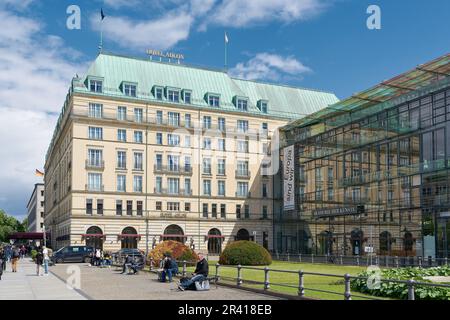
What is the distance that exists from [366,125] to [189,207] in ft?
106

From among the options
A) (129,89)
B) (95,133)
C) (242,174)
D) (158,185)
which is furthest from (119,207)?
(242,174)

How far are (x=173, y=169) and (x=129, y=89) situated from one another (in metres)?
12.7

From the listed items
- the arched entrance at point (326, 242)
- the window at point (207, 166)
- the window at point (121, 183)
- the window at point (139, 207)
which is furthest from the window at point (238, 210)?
the arched entrance at point (326, 242)

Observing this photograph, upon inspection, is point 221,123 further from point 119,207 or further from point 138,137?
point 119,207

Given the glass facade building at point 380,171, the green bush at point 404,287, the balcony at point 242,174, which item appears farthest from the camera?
the balcony at point 242,174

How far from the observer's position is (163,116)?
82000 millimetres

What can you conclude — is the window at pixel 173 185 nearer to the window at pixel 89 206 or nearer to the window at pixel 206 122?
the window at pixel 206 122

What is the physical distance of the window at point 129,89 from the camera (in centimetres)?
8100

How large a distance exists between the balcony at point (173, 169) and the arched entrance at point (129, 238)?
28.9 ft

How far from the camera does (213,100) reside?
86938 mm

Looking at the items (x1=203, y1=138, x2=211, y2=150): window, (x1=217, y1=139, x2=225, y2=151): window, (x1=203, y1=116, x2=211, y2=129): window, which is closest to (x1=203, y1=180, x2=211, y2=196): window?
(x1=203, y1=138, x2=211, y2=150): window

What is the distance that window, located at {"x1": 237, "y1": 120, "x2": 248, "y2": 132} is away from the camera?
8685cm
